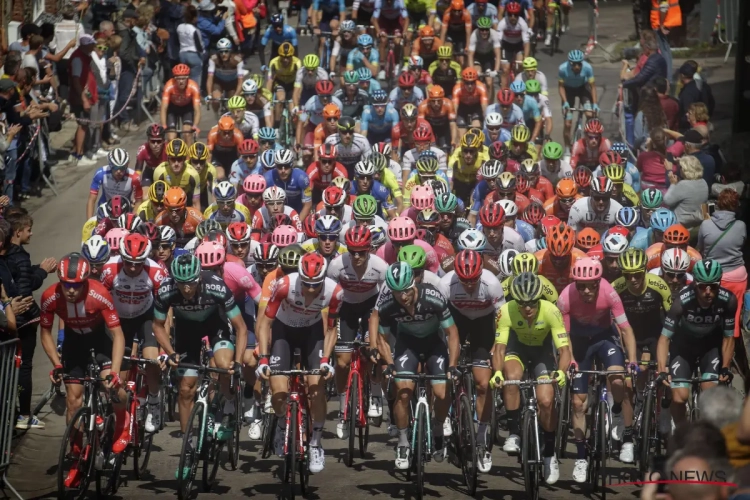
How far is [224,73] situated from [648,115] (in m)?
7.71

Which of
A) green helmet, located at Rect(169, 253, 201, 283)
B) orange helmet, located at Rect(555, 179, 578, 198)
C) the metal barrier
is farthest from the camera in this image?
orange helmet, located at Rect(555, 179, 578, 198)

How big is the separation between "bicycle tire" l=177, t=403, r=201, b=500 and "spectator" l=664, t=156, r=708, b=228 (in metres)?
6.81

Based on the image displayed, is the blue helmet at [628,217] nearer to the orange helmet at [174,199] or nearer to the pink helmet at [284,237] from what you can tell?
the pink helmet at [284,237]

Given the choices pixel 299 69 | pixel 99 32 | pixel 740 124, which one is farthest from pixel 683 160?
pixel 99 32

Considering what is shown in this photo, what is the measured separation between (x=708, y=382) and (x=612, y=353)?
937 mm

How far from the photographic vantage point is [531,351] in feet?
39.8

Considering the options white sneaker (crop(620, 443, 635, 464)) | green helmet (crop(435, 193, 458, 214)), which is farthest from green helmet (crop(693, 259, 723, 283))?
green helmet (crop(435, 193, 458, 214))

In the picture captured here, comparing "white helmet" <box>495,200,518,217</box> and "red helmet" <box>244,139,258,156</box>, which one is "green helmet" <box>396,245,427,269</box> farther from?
"red helmet" <box>244,139,258,156</box>

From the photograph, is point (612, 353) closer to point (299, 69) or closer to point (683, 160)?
point (683, 160)

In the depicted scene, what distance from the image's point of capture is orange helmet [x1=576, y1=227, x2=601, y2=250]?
562 inches

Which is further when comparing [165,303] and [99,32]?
[99,32]

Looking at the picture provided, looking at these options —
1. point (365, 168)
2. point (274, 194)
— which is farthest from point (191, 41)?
point (274, 194)

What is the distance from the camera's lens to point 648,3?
93.1 ft

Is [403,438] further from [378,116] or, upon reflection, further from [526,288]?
[378,116]
